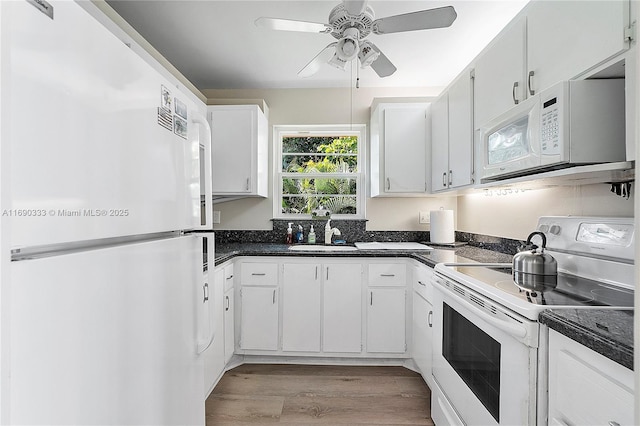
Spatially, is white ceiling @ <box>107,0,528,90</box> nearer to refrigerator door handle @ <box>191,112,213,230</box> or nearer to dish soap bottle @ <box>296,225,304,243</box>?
refrigerator door handle @ <box>191,112,213,230</box>

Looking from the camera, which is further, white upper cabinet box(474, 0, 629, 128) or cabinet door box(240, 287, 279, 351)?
cabinet door box(240, 287, 279, 351)

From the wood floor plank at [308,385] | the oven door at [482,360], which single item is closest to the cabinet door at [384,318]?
the wood floor plank at [308,385]

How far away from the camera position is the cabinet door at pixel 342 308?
2.48 metres

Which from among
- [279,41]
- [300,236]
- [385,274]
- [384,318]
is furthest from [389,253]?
[279,41]

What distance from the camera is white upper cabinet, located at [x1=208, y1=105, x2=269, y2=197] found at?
9.03 ft

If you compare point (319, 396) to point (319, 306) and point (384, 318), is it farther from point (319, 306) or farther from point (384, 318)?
point (384, 318)

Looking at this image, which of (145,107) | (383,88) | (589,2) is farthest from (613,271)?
(383,88)

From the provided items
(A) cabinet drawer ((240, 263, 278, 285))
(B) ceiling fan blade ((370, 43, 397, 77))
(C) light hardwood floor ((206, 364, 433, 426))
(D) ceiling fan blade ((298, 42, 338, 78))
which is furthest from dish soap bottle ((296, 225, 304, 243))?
(B) ceiling fan blade ((370, 43, 397, 77))

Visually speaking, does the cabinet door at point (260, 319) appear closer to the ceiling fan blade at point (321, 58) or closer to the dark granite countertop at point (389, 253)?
the dark granite countertop at point (389, 253)

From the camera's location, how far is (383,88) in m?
3.11

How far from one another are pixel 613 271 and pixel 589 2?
104cm

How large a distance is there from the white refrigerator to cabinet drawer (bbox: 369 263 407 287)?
1669 millimetres

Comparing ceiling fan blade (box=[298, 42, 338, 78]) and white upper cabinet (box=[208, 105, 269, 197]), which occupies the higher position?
ceiling fan blade (box=[298, 42, 338, 78])

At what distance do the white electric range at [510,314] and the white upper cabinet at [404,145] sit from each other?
3.83 feet
